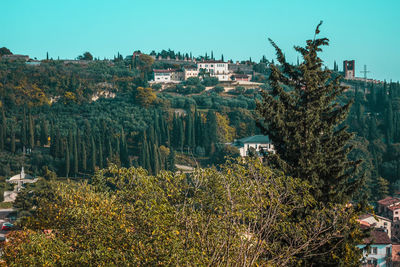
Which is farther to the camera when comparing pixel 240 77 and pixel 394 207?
pixel 240 77

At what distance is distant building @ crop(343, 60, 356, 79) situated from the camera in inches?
4405

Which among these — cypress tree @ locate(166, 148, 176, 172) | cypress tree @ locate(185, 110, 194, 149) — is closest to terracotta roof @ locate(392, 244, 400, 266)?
cypress tree @ locate(166, 148, 176, 172)

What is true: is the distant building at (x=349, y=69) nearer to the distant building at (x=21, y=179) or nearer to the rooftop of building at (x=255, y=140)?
the rooftop of building at (x=255, y=140)

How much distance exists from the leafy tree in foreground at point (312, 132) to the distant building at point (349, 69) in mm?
102115

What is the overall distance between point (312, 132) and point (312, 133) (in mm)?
76

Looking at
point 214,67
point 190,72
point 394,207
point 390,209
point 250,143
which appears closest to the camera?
point 394,207

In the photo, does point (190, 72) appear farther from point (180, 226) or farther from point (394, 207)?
point (180, 226)

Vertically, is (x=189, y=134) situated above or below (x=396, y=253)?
above

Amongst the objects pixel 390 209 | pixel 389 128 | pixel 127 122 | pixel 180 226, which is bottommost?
pixel 390 209

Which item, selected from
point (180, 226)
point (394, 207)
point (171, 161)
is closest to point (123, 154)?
point (171, 161)

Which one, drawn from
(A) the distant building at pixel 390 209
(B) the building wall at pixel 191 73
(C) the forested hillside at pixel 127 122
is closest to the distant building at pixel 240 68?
(B) the building wall at pixel 191 73

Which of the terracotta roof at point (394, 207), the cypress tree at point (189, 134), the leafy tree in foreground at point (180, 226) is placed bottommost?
the terracotta roof at point (394, 207)

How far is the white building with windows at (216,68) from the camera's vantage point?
100550mm

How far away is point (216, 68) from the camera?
102812 mm
